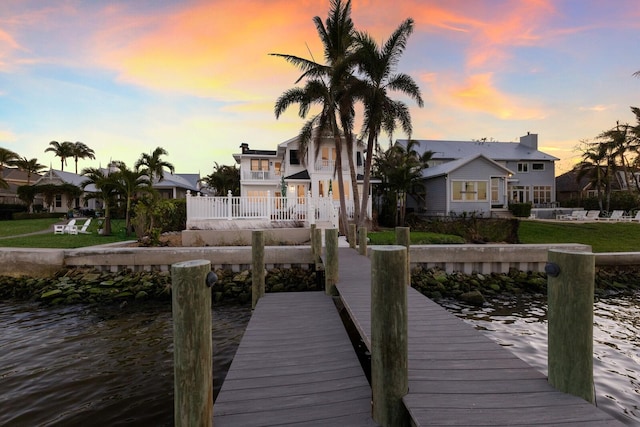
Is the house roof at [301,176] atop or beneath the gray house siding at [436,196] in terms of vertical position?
atop

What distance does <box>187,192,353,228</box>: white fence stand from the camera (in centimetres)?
1447

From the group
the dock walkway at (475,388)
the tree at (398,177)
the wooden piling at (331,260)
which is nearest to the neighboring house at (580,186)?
the tree at (398,177)

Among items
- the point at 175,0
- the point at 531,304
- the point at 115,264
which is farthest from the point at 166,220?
the point at 531,304

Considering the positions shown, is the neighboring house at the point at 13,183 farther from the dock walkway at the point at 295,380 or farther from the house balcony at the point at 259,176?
the dock walkway at the point at 295,380

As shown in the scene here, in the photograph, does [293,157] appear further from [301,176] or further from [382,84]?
[382,84]

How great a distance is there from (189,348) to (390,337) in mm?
1632

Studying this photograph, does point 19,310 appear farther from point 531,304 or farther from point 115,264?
point 531,304

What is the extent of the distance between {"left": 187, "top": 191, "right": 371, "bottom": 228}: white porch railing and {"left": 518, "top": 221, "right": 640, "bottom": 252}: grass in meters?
11.6

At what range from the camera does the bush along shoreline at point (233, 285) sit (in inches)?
354

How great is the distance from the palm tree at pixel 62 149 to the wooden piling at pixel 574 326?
74.9 metres

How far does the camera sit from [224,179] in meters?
42.2

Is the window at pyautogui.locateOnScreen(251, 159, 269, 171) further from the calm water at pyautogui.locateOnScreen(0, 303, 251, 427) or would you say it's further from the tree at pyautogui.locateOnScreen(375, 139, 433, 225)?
the calm water at pyautogui.locateOnScreen(0, 303, 251, 427)

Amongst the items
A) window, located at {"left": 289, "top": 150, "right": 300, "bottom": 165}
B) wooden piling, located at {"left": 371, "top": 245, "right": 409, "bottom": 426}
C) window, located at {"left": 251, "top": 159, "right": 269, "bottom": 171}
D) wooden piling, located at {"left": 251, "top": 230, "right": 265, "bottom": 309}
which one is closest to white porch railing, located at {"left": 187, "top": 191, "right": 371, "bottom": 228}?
wooden piling, located at {"left": 251, "top": 230, "right": 265, "bottom": 309}

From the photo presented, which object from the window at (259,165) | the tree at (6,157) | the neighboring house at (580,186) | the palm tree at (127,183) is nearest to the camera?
the palm tree at (127,183)
